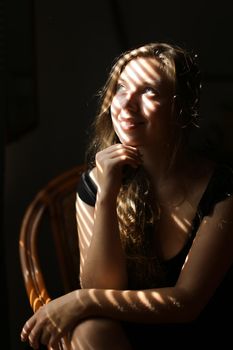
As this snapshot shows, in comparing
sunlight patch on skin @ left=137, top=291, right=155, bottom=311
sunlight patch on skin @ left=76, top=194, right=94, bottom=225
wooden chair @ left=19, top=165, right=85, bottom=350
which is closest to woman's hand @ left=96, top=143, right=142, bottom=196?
sunlight patch on skin @ left=76, top=194, right=94, bottom=225

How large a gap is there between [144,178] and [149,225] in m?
0.11

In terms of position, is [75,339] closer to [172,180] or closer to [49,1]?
[172,180]

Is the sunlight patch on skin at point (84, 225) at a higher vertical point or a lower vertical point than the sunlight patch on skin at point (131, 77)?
lower

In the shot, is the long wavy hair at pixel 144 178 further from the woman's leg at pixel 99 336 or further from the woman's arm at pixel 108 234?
the woman's leg at pixel 99 336

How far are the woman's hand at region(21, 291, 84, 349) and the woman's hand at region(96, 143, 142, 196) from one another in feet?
0.79

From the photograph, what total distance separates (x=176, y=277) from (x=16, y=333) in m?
0.89

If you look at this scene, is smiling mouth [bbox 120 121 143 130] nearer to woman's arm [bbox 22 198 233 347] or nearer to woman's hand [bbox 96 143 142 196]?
woman's hand [bbox 96 143 142 196]

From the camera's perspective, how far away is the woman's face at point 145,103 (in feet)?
3.70

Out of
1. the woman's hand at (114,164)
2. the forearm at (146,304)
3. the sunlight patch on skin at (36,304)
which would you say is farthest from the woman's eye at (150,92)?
the sunlight patch on skin at (36,304)

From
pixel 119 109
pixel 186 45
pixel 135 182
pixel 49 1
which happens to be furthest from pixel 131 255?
pixel 49 1

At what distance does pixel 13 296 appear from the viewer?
1930 mm

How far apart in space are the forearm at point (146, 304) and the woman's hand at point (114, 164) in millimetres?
224

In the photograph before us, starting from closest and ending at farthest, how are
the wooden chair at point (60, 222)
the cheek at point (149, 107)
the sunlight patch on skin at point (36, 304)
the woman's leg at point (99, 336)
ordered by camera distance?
the woman's leg at point (99, 336)
the cheek at point (149, 107)
the sunlight patch on skin at point (36, 304)
the wooden chair at point (60, 222)

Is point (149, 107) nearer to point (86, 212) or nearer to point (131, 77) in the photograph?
point (131, 77)
